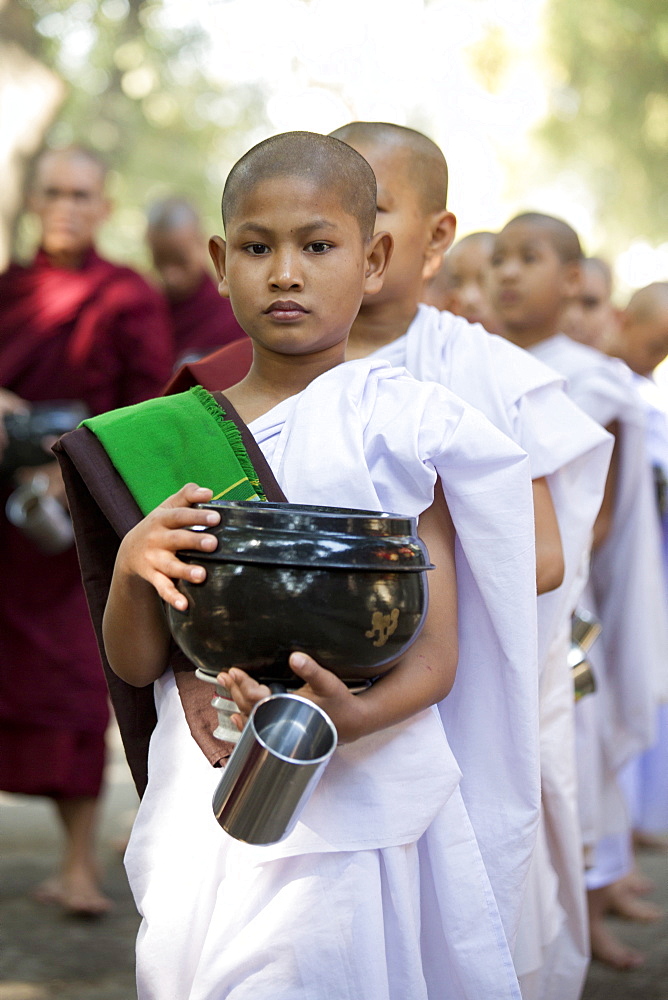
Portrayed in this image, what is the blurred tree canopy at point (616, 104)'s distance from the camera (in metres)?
21.1

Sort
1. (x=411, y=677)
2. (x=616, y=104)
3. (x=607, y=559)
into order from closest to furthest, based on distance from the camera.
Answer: (x=411, y=677), (x=607, y=559), (x=616, y=104)

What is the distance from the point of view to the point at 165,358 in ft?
15.0

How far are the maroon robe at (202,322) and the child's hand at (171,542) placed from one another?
4228 mm

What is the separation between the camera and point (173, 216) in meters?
5.92

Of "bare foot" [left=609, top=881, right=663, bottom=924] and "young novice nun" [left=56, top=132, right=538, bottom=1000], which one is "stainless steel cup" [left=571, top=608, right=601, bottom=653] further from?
"bare foot" [left=609, top=881, right=663, bottom=924]

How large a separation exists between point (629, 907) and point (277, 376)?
2.93 m

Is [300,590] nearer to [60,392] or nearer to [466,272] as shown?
[60,392]

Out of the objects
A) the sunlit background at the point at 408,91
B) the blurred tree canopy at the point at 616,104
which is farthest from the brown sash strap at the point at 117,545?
the blurred tree canopy at the point at 616,104

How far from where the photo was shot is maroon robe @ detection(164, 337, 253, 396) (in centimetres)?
208

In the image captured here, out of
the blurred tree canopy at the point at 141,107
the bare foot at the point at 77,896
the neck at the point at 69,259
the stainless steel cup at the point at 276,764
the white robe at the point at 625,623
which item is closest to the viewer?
the stainless steel cup at the point at 276,764

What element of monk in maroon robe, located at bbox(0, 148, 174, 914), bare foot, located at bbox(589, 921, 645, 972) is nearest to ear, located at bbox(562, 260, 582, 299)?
monk in maroon robe, located at bbox(0, 148, 174, 914)

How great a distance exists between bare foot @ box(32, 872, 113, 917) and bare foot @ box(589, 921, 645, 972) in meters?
1.54

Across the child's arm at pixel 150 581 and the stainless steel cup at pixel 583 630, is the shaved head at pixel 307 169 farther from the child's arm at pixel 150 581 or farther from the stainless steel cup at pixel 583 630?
the stainless steel cup at pixel 583 630


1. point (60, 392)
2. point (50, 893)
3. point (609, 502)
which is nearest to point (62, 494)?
point (60, 392)
